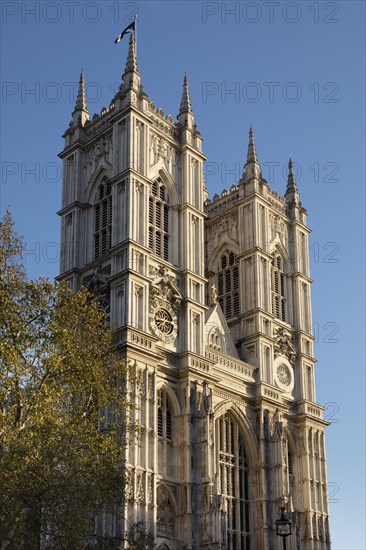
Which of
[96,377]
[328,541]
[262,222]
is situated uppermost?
[262,222]

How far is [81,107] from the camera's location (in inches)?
2132

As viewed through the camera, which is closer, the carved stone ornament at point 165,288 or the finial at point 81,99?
the carved stone ornament at point 165,288

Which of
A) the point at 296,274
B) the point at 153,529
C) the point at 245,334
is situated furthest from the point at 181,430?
the point at 296,274

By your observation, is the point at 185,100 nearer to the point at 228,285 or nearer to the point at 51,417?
the point at 228,285

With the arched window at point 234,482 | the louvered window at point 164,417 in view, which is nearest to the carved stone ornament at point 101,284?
the louvered window at point 164,417

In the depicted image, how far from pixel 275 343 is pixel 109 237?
1212 centimetres

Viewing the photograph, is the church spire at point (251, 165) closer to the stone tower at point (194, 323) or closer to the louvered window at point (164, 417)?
the stone tower at point (194, 323)

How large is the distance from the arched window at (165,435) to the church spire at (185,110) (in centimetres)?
1709

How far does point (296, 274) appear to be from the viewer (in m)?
57.3

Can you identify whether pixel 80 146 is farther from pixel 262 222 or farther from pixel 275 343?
pixel 275 343

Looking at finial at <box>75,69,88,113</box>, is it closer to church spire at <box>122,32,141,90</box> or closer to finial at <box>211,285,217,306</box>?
church spire at <box>122,32,141,90</box>

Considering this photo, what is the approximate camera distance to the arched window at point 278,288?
5566 cm

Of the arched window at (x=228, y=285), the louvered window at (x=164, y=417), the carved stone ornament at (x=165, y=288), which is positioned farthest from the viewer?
the arched window at (x=228, y=285)

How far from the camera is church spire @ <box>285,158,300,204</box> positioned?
60281mm
